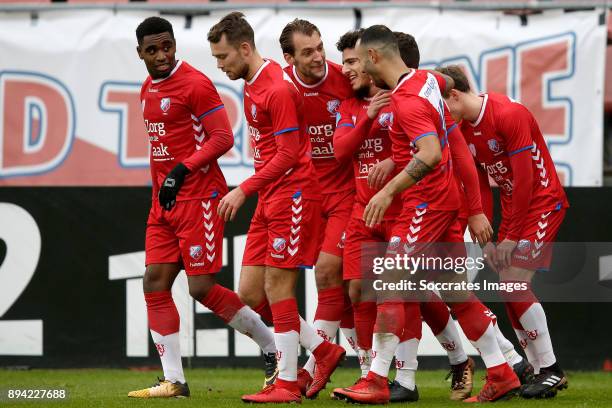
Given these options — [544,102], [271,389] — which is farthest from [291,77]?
[544,102]

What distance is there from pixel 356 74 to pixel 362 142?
48 centimetres

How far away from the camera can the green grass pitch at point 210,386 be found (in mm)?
7570

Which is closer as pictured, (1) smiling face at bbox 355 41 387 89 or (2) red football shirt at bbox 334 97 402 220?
(1) smiling face at bbox 355 41 387 89

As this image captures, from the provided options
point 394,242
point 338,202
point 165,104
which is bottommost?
point 394,242

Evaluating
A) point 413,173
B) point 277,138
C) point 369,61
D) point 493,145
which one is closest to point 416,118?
point 413,173

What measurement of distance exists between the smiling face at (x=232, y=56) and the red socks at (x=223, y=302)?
1.52 m

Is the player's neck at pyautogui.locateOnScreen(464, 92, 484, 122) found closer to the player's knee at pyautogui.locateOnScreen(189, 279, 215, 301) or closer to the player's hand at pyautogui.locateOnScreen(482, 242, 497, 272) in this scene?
the player's hand at pyautogui.locateOnScreen(482, 242, 497, 272)

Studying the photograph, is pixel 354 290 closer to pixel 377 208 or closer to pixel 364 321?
pixel 364 321

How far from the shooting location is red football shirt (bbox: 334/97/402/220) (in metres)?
7.66

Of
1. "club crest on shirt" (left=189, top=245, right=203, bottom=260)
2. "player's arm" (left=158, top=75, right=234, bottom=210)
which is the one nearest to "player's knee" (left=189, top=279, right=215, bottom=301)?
"club crest on shirt" (left=189, top=245, right=203, bottom=260)

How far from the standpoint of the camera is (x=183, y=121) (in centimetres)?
814

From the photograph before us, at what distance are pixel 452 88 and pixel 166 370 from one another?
279 centimetres

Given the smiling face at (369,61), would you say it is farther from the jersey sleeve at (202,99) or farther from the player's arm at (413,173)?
the jersey sleeve at (202,99)

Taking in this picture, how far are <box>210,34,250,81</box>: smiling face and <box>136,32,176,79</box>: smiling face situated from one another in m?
0.43
